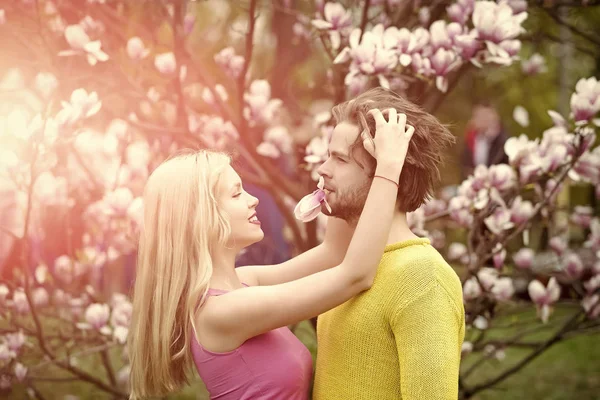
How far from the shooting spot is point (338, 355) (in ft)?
7.32

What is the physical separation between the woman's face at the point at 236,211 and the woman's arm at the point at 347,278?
0.68 ft

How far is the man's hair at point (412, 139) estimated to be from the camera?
7.09 ft

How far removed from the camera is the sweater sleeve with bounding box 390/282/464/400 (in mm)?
1956

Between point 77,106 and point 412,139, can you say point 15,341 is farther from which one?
point 412,139

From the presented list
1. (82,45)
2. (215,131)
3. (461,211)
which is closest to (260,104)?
(215,131)

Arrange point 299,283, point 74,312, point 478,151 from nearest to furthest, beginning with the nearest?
point 299,283
point 74,312
point 478,151

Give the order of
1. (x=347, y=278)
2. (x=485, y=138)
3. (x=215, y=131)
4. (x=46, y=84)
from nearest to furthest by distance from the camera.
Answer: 1. (x=347, y=278)
2. (x=46, y=84)
3. (x=215, y=131)
4. (x=485, y=138)

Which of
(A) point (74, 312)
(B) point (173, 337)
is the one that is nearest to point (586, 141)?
(B) point (173, 337)

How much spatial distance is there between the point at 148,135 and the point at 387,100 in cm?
238

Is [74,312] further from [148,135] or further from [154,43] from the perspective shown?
[154,43]

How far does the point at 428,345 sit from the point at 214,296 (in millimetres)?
642

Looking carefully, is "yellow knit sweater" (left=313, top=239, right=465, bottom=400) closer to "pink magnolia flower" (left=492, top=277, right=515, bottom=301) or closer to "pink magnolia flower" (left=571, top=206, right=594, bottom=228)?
"pink magnolia flower" (left=492, top=277, right=515, bottom=301)

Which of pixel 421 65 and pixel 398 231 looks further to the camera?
pixel 421 65

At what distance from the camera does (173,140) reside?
424cm
